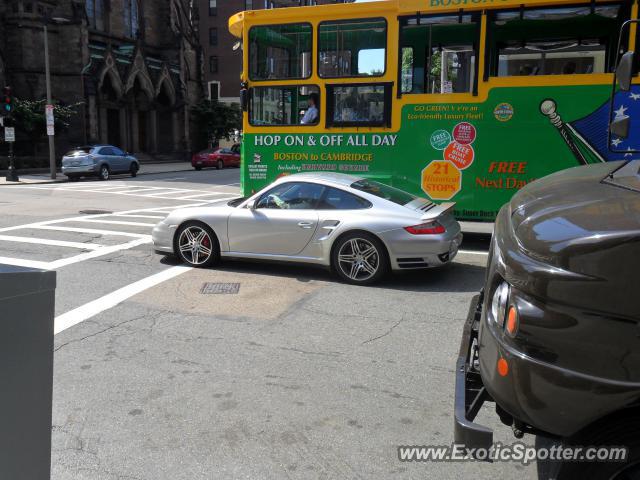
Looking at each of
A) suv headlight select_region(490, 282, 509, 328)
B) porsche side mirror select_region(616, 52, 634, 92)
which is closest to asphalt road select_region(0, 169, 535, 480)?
suv headlight select_region(490, 282, 509, 328)

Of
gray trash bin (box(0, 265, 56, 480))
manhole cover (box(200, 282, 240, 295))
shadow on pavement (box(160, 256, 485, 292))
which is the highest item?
gray trash bin (box(0, 265, 56, 480))

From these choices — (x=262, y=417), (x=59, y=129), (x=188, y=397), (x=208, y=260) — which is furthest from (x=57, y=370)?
(x=59, y=129)

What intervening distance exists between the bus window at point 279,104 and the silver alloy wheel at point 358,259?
11.4ft

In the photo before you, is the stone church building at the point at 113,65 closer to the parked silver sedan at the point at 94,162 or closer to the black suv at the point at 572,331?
the parked silver sedan at the point at 94,162

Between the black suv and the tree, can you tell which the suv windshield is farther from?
the tree

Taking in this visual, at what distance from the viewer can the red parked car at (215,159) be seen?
39.1 m

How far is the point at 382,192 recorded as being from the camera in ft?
26.3

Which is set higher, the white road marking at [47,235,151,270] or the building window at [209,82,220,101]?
the building window at [209,82,220,101]

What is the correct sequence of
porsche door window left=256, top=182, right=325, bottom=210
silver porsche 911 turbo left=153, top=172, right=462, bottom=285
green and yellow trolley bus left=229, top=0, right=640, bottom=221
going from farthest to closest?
1. green and yellow trolley bus left=229, top=0, right=640, bottom=221
2. porsche door window left=256, top=182, right=325, bottom=210
3. silver porsche 911 turbo left=153, top=172, right=462, bottom=285

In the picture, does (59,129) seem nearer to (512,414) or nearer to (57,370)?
(57,370)

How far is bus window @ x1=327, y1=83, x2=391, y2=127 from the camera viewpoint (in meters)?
9.59

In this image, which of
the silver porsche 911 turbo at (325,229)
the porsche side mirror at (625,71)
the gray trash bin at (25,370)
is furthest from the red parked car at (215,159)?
the gray trash bin at (25,370)

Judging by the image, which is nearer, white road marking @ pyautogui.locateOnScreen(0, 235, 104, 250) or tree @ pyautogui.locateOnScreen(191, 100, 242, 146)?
white road marking @ pyautogui.locateOnScreen(0, 235, 104, 250)

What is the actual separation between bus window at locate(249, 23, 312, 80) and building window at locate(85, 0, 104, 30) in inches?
1439
